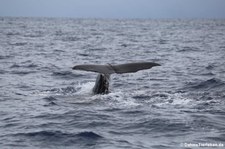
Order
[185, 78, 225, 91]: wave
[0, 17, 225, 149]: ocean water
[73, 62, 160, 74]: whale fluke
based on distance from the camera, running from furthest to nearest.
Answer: [185, 78, 225, 91]: wave
[73, 62, 160, 74]: whale fluke
[0, 17, 225, 149]: ocean water

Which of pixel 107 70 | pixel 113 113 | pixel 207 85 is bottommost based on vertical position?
pixel 113 113

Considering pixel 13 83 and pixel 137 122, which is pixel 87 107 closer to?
pixel 137 122

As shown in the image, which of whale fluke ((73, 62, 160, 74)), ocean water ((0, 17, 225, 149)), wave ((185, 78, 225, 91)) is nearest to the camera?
ocean water ((0, 17, 225, 149))

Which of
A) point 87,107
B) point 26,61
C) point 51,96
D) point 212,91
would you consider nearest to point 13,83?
point 51,96

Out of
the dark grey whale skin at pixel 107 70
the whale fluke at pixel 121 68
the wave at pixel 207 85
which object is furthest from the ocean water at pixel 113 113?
the whale fluke at pixel 121 68

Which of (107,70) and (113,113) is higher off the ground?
(107,70)

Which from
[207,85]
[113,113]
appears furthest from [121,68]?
[207,85]

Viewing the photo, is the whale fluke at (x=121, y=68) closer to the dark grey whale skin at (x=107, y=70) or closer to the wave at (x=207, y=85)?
the dark grey whale skin at (x=107, y=70)

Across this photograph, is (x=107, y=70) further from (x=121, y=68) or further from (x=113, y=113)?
(x=113, y=113)

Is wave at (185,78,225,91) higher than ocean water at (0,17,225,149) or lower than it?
higher

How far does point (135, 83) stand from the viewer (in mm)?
16766

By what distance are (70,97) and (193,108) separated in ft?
11.8

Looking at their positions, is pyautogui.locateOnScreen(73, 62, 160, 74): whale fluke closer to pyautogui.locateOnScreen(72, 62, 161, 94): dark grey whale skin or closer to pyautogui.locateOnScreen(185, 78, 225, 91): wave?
pyautogui.locateOnScreen(72, 62, 161, 94): dark grey whale skin

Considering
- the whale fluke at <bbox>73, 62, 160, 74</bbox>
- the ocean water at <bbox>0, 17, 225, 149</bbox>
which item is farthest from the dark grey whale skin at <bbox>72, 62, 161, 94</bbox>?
the ocean water at <bbox>0, 17, 225, 149</bbox>
